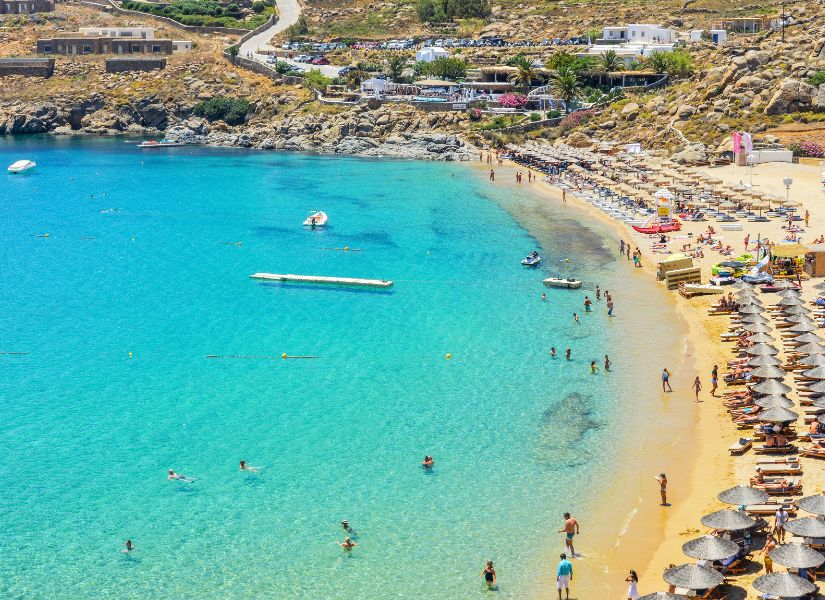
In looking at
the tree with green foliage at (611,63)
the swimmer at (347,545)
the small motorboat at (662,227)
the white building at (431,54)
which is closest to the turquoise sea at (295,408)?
the swimmer at (347,545)

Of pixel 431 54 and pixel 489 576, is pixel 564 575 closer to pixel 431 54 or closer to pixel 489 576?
pixel 489 576

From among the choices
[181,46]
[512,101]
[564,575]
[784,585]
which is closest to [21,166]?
[181,46]

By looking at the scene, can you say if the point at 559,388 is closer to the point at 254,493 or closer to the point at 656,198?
the point at 254,493

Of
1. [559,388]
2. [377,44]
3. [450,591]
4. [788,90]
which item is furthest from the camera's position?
[377,44]

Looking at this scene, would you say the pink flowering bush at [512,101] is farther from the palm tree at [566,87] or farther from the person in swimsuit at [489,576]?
the person in swimsuit at [489,576]

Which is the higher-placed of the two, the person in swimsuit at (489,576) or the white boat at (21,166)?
the person in swimsuit at (489,576)

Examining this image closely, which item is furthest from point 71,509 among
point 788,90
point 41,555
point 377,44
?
point 377,44

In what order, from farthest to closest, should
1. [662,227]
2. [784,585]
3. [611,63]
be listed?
[611,63] < [662,227] < [784,585]
